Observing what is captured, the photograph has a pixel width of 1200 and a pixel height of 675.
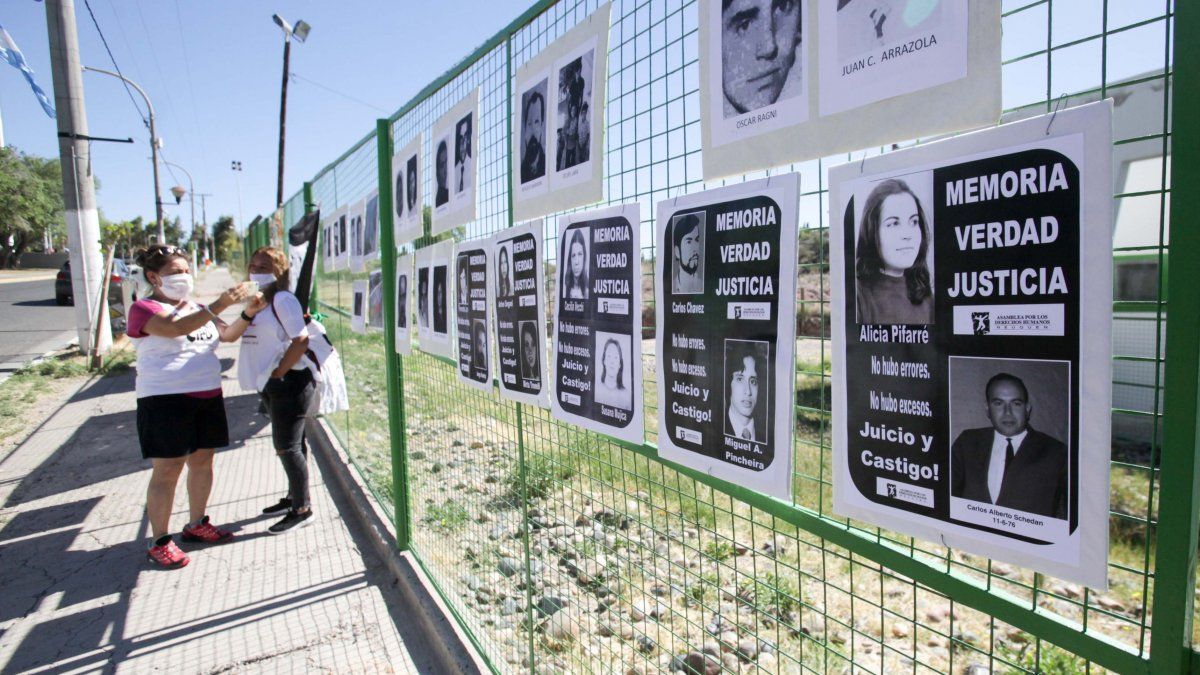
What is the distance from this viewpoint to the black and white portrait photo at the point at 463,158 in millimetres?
2676

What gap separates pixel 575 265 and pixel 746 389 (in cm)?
76

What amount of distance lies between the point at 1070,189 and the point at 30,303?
3221 centimetres

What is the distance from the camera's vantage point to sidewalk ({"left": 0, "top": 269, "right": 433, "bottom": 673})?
10.6 feet

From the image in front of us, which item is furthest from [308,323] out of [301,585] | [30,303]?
[30,303]

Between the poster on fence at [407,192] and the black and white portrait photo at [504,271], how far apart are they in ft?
3.51

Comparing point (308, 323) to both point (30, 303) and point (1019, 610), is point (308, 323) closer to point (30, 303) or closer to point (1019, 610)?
point (1019, 610)

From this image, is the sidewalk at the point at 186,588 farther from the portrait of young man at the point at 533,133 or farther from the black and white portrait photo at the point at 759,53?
the black and white portrait photo at the point at 759,53

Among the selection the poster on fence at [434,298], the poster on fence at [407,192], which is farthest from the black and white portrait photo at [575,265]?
the poster on fence at [407,192]

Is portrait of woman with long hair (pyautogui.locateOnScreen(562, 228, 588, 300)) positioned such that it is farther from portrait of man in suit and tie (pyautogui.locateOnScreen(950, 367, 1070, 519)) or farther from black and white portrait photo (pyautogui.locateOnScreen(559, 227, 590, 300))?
portrait of man in suit and tie (pyautogui.locateOnScreen(950, 367, 1070, 519))

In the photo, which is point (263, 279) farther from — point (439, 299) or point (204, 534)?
point (439, 299)

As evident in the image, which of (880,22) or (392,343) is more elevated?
(880,22)

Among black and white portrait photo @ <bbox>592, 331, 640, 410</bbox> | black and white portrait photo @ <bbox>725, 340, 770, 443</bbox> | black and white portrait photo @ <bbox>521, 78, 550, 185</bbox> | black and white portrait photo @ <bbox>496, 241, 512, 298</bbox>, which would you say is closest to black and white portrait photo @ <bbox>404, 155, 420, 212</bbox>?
black and white portrait photo @ <bbox>496, 241, 512, 298</bbox>

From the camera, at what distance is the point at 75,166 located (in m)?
10.9

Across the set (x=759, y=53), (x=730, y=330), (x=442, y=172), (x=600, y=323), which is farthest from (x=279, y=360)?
(x=759, y=53)
